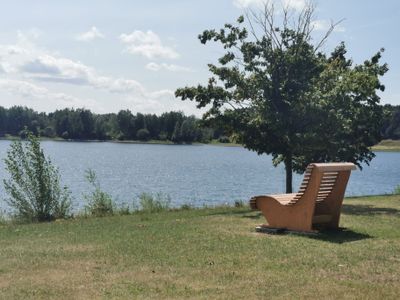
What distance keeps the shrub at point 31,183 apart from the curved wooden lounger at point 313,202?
24.7 ft

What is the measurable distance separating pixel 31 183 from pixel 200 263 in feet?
32.6

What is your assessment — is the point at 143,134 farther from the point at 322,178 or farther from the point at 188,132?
the point at 322,178

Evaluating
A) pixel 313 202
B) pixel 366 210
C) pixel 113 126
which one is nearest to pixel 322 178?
pixel 313 202

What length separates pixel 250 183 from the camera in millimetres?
38969

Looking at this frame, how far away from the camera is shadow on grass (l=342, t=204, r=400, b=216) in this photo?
1408 centimetres

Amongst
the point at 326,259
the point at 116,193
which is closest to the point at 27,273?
the point at 326,259

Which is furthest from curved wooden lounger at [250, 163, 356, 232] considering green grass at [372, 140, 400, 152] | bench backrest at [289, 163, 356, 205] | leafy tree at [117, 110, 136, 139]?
green grass at [372, 140, 400, 152]

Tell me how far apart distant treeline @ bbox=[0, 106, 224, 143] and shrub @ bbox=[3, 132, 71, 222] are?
386ft

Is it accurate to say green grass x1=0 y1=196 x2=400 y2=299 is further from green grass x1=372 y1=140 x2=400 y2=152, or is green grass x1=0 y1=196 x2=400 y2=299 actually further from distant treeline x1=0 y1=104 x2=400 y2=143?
green grass x1=372 y1=140 x2=400 y2=152

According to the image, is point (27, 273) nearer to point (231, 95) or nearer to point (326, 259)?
point (326, 259)

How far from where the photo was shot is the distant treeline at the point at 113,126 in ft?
452

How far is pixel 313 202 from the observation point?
10.2 m

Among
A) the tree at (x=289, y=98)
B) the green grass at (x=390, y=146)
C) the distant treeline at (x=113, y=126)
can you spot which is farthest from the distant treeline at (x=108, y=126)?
the tree at (x=289, y=98)

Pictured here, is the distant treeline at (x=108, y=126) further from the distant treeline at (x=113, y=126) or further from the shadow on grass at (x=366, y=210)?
the shadow on grass at (x=366, y=210)
